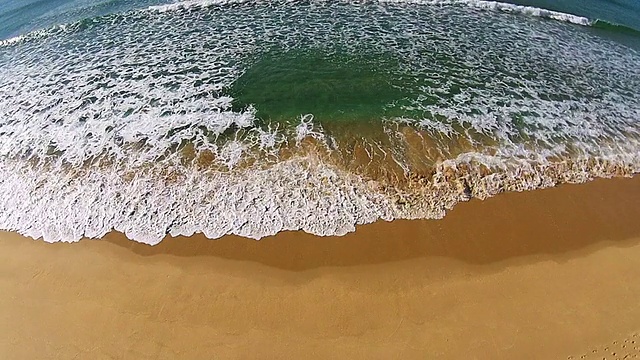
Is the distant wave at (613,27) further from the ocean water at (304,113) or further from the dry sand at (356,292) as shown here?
the dry sand at (356,292)

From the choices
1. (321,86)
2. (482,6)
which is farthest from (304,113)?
(482,6)

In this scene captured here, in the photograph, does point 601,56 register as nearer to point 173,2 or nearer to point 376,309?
point 376,309

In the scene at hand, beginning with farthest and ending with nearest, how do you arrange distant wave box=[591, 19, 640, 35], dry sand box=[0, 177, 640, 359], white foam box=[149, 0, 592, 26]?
1. white foam box=[149, 0, 592, 26]
2. distant wave box=[591, 19, 640, 35]
3. dry sand box=[0, 177, 640, 359]

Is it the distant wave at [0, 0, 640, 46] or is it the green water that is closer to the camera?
the green water

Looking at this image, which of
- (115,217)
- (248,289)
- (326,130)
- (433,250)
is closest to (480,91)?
(326,130)

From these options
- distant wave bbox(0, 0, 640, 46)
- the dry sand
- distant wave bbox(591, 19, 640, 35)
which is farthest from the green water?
distant wave bbox(591, 19, 640, 35)

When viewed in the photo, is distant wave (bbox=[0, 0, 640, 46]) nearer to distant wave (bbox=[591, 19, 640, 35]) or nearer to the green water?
distant wave (bbox=[591, 19, 640, 35])
